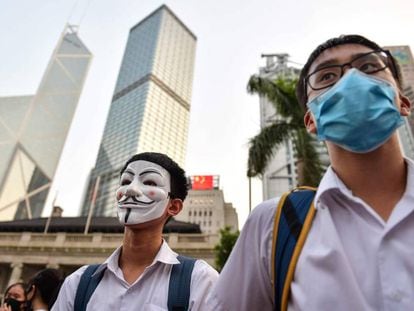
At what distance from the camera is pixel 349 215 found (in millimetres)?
1233

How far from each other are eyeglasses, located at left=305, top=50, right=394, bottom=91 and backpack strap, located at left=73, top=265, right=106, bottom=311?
6.36 feet

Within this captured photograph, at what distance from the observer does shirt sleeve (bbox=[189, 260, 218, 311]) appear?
1849 millimetres

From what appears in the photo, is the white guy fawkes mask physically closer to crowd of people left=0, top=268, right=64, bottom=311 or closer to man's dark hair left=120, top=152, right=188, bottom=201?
man's dark hair left=120, top=152, right=188, bottom=201

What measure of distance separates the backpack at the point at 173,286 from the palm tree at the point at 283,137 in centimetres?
611

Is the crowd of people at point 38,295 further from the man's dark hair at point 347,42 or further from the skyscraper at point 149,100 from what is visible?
the skyscraper at point 149,100

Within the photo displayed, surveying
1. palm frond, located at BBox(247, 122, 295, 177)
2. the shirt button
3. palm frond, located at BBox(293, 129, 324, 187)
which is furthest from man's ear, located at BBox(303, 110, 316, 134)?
palm frond, located at BBox(247, 122, 295, 177)

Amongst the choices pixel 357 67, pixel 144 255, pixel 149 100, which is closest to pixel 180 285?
pixel 144 255

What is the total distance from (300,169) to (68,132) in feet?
300

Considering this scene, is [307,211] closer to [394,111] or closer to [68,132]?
[394,111]

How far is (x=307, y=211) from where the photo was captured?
1293mm

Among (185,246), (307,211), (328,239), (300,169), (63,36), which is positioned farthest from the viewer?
(63,36)

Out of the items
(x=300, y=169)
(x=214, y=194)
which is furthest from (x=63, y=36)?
(x=300, y=169)

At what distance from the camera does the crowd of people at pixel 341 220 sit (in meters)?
1.05

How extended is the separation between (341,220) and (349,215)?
0.04 metres
